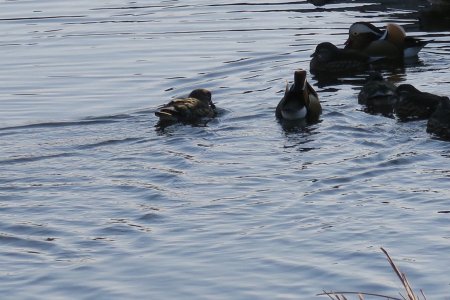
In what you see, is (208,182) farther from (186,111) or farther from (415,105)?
(415,105)

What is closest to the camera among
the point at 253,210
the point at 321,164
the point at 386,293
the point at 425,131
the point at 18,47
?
the point at 386,293

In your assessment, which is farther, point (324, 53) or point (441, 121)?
point (324, 53)

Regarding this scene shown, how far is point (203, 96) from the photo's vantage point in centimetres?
1499

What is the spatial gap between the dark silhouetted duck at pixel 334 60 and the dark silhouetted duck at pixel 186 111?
3.29 meters

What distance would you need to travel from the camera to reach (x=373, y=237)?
1013 cm

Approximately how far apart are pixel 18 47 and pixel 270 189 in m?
9.52

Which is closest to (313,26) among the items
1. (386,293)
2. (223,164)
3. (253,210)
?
→ (223,164)

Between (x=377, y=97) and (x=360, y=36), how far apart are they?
3.99m

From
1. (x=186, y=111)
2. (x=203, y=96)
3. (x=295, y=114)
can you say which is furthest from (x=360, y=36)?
(x=186, y=111)

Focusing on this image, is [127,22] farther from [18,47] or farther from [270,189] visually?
[270,189]

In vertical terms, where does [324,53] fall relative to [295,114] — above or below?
above

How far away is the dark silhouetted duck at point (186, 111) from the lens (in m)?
14.2

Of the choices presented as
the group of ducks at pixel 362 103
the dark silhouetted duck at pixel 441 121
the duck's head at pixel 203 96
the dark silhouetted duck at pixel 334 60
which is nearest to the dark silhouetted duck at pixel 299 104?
the group of ducks at pixel 362 103

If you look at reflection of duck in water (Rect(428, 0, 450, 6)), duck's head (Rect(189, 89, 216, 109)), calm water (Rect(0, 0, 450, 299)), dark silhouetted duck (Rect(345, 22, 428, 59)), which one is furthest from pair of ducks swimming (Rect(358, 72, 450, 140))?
reflection of duck in water (Rect(428, 0, 450, 6))
